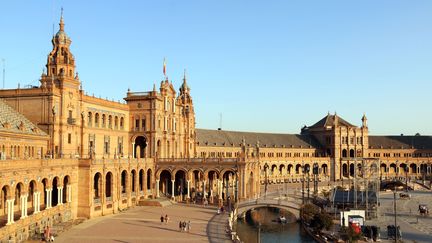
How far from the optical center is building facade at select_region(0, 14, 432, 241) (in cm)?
5553

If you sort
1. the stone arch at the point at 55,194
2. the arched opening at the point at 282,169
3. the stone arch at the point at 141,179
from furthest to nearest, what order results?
1. the arched opening at the point at 282,169
2. the stone arch at the point at 141,179
3. the stone arch at the point at 55,194

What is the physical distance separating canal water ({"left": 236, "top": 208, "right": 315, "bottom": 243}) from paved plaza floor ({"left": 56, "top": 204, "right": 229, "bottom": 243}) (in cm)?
473

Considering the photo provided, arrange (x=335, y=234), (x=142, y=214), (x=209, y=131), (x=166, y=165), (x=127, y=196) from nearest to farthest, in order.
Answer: (x=335, y=234) < (x=142, y=214) < (x=127, y=196) < (x=166, y=165) < (x=209, y=131)

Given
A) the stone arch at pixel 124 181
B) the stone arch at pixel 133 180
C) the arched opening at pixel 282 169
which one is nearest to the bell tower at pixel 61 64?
the stone arch at pixel 124 181

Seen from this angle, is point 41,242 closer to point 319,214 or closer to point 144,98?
point 319,214

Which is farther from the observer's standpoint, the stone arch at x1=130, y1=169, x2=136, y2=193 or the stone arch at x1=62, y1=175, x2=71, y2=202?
the stone arch at x1=130, y1=169, x2=136, y2=193

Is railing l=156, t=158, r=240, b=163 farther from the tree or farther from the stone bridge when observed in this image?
the tree

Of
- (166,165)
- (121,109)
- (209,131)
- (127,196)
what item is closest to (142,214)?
(127,196)

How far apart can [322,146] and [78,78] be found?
108 meters

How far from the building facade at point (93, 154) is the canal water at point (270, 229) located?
4.59 metres

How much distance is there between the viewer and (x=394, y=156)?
168m

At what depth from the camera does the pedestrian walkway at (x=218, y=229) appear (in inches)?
2154

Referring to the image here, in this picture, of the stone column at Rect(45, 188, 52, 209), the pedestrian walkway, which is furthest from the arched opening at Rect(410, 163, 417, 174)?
the stone column at Rect(45, 188, 52, 209)

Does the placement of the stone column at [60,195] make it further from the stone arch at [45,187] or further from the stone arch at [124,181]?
the stone arch at [124,181]
